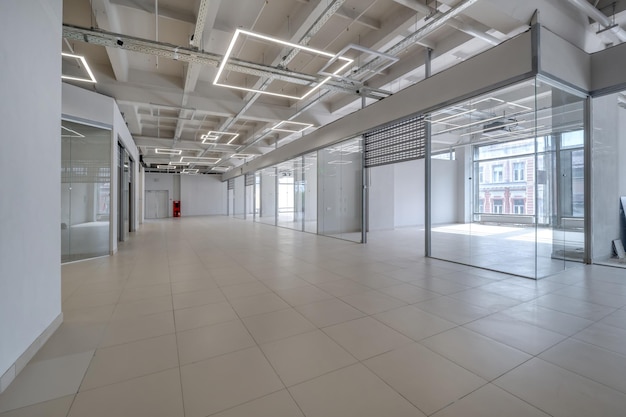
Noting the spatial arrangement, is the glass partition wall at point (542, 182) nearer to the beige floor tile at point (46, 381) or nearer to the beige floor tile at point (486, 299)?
the beige floor tile at point (486, 299)

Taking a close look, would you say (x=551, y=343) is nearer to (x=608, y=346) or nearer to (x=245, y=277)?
(x=608, y=346)

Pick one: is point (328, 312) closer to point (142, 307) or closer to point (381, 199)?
point (142, 307)

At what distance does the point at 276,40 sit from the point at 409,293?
12.8 ft

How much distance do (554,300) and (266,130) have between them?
9598 millimetres

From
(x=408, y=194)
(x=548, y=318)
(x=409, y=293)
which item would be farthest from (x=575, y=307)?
(x=408, y=194)

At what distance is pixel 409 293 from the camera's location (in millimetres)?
3781

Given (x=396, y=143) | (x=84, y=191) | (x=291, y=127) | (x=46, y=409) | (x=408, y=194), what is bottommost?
(x=46, y=409)

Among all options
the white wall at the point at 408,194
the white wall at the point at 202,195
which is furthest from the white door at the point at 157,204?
the white wall at the point at 408,194

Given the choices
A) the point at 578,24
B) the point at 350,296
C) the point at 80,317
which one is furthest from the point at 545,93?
the point at 80,317

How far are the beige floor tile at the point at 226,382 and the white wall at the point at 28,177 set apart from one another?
122 cm

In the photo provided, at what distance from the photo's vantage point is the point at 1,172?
78.2 inches

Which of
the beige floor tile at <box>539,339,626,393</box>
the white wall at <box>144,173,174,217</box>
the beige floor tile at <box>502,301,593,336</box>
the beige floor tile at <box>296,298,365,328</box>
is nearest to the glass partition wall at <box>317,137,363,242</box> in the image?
the beige floor tile at <box>296,298,365,328</box>

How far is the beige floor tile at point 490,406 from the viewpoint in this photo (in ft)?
5.39

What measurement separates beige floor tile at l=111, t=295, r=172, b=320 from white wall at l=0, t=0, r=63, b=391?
53 centimetres
